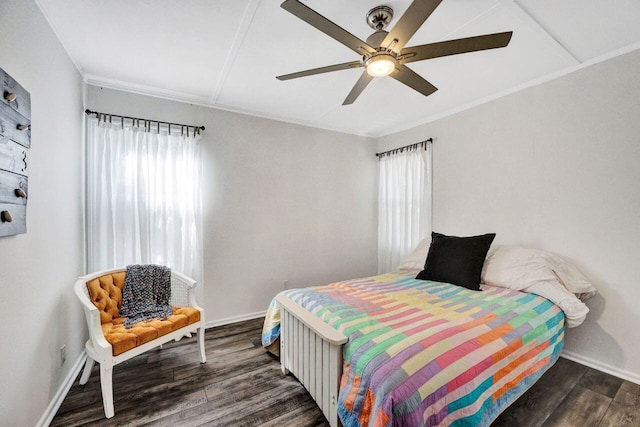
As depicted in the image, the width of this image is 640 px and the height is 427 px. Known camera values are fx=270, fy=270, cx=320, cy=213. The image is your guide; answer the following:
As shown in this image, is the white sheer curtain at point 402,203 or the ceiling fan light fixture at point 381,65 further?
the white sheer curtain at point 402,203

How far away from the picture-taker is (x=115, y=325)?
2051 mm

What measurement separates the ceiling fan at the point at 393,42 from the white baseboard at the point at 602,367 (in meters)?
2.66

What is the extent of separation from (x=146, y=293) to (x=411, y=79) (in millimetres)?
2745

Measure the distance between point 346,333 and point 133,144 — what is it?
8.91 feet

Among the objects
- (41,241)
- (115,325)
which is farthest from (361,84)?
(115,325)

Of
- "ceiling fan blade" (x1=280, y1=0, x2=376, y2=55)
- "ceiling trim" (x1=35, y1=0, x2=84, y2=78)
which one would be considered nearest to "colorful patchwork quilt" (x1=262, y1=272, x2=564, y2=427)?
"ceiling fan blade" (x1=280, y1=0, x2=376, y2=55)

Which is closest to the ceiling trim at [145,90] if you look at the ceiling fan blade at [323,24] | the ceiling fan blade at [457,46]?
the ceiling fan blade at [323,24]

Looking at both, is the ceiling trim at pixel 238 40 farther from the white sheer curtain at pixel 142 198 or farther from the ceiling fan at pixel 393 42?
the white sheer curtain at pixel 142 198

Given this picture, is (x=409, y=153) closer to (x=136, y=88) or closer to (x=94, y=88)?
(x=136, y=88)

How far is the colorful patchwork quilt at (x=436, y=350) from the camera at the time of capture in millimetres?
1212

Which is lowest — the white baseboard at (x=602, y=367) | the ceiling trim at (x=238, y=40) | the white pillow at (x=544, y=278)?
the white baseboard at (x=602, y=367)

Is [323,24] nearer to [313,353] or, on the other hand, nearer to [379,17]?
[379,17]

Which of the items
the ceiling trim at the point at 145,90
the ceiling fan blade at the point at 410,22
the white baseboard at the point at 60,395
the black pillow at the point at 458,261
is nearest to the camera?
the ceiling fan blade at the point at 410,22

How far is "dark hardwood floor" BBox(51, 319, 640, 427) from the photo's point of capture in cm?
170
